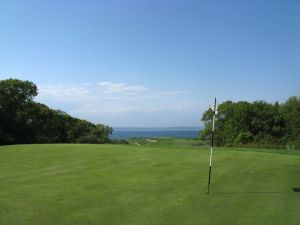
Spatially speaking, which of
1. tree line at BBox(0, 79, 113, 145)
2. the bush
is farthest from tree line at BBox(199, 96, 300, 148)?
tree line at BBox(0, 79, 113, 145)

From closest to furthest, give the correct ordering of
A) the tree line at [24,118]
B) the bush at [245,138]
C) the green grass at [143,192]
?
the green grass at [143,192] → the tree line at [24,118] → the bush at [245,138]

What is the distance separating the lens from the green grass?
9.29m

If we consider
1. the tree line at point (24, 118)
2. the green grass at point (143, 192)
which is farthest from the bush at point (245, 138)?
the green grass at point (143, 192)

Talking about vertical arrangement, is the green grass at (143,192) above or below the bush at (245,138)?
below

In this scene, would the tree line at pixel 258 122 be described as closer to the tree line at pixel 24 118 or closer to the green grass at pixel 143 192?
the tree line at pixel 24 118

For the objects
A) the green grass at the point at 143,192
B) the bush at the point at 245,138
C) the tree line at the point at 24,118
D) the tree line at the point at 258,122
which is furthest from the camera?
the tree line at the point at 258,122

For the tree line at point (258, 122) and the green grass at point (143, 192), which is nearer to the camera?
the green grass at point (143, 192)

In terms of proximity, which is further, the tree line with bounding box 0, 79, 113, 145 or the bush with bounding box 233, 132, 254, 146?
the bush with bounding box 233, 132, 254, 146

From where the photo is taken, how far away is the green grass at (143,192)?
9.29 metres

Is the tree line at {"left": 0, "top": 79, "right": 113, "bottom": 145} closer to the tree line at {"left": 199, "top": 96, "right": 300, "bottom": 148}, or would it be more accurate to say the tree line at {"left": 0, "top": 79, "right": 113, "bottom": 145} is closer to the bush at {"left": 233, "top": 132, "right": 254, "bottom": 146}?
the bush at {"left": 233, "top": 132, "right": 254, "bottom": 146}

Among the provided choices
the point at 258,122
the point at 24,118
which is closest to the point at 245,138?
the point at 258,122

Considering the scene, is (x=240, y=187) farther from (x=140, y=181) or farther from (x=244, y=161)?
(x=244, y=161)

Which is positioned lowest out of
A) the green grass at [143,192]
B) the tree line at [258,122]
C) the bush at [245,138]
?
the green grass at [143,192]

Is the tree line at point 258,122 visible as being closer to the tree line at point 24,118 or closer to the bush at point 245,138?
the bush at point 245,138
